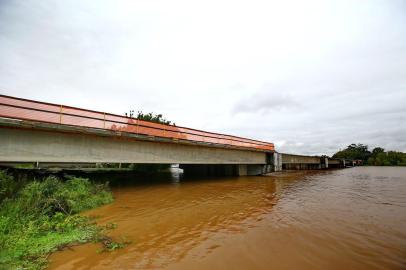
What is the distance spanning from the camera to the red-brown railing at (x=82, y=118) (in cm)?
945

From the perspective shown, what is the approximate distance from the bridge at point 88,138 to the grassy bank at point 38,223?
7.37ft

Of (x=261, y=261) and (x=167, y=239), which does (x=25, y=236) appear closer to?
(x=167, y=239)

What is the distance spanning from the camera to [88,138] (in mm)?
12242

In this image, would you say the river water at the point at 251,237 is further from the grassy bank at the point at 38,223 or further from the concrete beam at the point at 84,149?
the concrete beam at the point at 84,149

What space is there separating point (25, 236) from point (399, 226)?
9989 millimetres

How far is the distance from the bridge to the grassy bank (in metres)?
2.25

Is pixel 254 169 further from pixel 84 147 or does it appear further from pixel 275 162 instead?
pixel 84 147

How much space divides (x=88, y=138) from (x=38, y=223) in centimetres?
656

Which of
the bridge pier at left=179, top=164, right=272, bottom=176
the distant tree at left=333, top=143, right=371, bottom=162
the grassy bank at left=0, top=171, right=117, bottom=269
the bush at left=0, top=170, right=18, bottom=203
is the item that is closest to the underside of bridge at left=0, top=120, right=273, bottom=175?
the bush at left=0, top=170, right=18, bottom=203

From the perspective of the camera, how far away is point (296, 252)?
4.84 meters

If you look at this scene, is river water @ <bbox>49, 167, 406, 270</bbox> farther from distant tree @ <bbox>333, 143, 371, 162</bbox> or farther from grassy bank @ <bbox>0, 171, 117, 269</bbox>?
distant tree @ <bbox>333, 143, 371, 162</bbox>

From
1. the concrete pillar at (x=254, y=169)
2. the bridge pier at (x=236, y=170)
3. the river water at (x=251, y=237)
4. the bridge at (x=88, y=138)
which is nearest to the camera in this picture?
the river water at (x=251, y=237)

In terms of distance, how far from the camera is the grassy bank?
15.2ft

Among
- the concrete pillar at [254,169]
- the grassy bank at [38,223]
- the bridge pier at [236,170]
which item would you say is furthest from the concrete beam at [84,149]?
the concrete pillar at [254,169]
